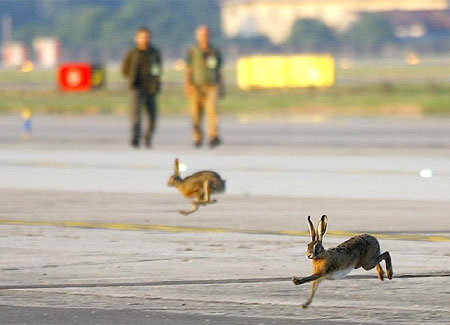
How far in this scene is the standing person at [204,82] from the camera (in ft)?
78.0

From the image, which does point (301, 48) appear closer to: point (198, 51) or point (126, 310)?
point (198, 51)

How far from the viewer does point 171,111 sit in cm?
3953

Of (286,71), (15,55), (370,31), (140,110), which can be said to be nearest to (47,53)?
(15,55)

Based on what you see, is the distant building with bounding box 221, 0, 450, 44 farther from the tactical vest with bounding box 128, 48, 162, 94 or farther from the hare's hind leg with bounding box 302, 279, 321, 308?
the hare's hind leg with bounding box 302, 279, 321, 308

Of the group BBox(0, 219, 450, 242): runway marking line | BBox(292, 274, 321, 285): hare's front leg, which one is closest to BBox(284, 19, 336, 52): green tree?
BBox(0, 219, 450, 242): runway marking line

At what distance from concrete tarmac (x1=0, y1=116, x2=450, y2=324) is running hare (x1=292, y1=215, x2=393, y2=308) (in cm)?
23

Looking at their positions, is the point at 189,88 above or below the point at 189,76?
below

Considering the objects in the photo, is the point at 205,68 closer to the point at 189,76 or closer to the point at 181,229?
the point at 189,76

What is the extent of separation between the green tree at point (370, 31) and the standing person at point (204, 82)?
469 ft

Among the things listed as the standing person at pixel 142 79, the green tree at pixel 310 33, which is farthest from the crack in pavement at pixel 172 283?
the green tree at pixel 310 33

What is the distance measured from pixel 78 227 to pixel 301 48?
448ft

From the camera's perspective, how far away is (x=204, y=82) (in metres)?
23.9

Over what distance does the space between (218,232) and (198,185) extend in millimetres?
1440

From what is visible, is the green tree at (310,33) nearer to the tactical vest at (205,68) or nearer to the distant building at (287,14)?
the distant building at (287,14)
